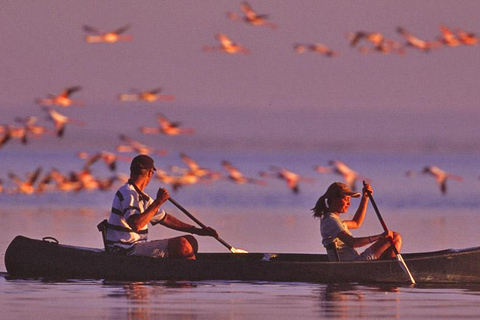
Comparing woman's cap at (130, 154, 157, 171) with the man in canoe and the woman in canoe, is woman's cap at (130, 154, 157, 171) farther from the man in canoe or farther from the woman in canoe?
the woman in canoe

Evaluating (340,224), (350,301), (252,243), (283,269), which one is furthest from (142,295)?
(252,243)

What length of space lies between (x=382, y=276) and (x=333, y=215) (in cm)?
116

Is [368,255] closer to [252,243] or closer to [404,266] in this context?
[404,266]

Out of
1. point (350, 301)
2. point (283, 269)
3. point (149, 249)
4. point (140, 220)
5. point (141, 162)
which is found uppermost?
point (141, 162)

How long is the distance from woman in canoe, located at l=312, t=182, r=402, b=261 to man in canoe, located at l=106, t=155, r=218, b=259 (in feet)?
5.92

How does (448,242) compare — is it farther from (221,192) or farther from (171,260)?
(221,192)

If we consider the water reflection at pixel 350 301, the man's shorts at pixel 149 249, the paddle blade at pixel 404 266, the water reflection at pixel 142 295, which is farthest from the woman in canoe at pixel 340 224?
the man's shorts at pixel 149 249

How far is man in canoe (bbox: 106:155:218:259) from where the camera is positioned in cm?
2002

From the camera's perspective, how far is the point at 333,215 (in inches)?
785

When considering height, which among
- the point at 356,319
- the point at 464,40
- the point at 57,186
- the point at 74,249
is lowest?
the point at 356,319

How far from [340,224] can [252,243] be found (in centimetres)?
807

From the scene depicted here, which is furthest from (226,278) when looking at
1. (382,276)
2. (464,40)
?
(464,40)

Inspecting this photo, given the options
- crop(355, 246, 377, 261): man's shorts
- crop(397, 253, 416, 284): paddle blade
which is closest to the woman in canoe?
crop(355, 246, 377, 261): man's shorts

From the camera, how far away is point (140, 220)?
20.0 m
